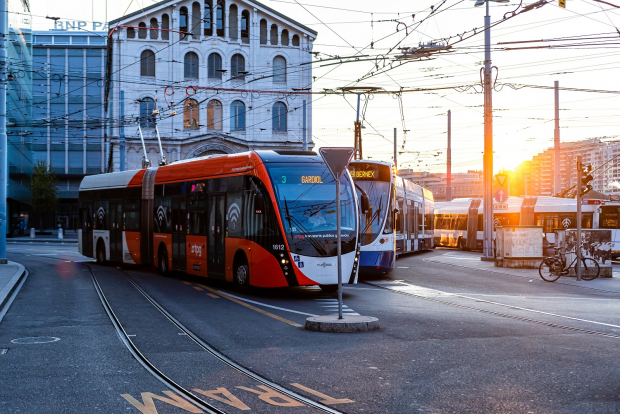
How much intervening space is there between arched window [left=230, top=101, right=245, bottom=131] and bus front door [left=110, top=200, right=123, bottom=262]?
37039mm

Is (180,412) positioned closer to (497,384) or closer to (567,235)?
(497,384)

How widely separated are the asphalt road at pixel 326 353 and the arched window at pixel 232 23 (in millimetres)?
48003

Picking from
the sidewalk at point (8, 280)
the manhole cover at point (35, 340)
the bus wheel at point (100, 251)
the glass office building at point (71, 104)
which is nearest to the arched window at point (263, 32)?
the glass office building at point (71, 104)

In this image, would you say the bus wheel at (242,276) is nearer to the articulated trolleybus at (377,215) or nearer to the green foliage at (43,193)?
the articulated trolleybus at (377,215)

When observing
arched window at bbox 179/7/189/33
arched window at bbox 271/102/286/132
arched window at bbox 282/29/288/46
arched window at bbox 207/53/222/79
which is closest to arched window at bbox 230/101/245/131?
arched window at bbox 271/102/286/132

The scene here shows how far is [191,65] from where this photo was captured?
61281 millimetres

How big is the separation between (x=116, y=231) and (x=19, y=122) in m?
38.2


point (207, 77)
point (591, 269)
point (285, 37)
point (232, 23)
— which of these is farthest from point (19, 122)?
point (591, 269)

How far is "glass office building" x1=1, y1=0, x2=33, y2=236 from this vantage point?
54969 mm

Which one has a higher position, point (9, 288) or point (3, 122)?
point (3, 122)

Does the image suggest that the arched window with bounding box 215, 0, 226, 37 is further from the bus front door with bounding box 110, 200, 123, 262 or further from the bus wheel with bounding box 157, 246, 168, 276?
the bus wheel with bounding box 157, 246, 168, 276

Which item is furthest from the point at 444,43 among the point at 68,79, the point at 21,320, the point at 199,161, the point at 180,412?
the point at 68,79

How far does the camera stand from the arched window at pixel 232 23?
62375mm

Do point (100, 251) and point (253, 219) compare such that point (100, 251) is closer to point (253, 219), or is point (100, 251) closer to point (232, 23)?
point (253, 219)
